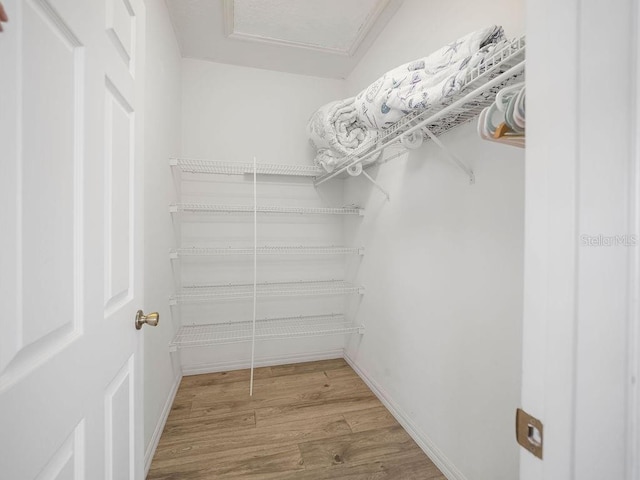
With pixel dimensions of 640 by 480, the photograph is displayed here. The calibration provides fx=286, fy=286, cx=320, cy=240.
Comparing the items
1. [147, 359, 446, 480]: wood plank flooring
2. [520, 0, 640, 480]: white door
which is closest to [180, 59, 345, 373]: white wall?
[147, 359, 446, 480]: wood plank flooring

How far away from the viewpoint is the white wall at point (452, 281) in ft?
3.47

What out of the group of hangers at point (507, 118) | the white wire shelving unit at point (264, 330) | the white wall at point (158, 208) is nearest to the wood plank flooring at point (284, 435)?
the white wall at point (158, 208)

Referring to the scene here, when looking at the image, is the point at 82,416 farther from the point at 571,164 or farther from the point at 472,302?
the point at 472,302

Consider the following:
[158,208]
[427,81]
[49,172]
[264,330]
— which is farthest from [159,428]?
[427,81]

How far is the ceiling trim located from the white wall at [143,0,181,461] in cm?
36

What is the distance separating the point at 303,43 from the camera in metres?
2.04

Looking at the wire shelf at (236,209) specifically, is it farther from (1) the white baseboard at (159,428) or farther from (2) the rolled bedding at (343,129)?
(1) the white baseboard at (159,428)

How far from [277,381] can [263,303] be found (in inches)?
23.8

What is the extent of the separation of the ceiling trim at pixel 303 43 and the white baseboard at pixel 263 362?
2422 millimetres

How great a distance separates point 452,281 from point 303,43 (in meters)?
1.89

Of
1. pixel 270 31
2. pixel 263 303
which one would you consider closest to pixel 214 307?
pixel 263 303

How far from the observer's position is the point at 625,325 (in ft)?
1.13

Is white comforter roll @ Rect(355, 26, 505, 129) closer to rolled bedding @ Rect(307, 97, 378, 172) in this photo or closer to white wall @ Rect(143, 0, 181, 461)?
rolled bedding @ Rect(307, 97, 378, 172)

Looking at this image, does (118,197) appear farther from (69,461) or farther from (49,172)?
(69,461)
